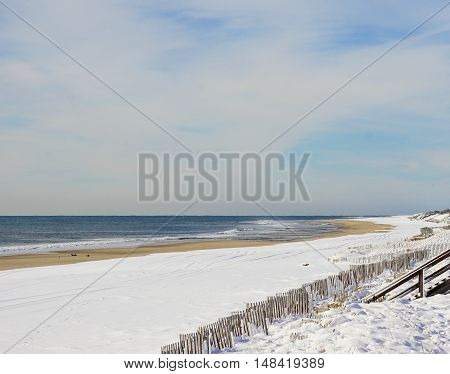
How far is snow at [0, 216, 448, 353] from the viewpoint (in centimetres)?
1062

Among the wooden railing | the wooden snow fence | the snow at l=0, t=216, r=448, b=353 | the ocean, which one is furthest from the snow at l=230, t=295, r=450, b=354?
the ocean

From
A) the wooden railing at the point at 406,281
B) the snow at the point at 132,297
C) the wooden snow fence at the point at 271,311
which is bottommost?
the snow at the point at 132,297

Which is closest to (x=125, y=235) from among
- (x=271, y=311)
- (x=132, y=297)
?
(x=132, y=297)

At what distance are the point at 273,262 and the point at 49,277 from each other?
1029 cm

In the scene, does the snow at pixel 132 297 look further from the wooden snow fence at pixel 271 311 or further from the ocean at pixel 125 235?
the ocean at pixel 125 235

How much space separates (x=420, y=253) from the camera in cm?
1895

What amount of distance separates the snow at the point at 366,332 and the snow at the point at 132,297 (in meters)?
2.36

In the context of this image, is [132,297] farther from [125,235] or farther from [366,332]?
[125,235]

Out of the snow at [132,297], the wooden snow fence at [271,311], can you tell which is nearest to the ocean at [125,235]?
the snow at [132,297]

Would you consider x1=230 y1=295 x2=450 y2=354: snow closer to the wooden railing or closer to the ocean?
the wooden railing

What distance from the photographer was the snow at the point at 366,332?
763 cm
